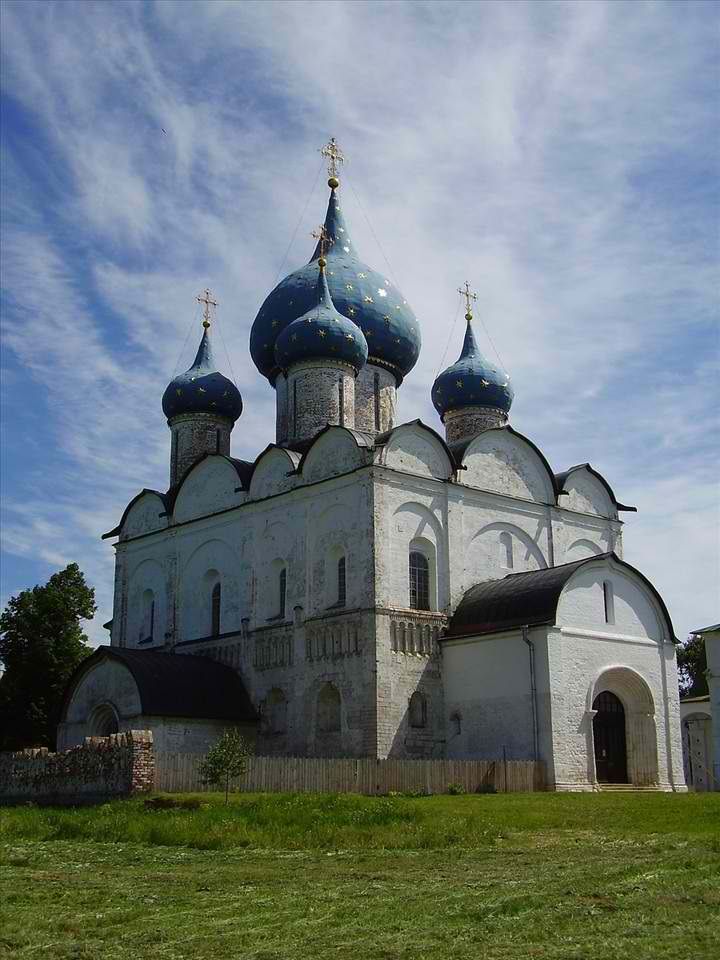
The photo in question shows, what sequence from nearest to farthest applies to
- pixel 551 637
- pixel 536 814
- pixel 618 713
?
1. pixel 536 814
2. pixel 551 637
3. pixel 618 713

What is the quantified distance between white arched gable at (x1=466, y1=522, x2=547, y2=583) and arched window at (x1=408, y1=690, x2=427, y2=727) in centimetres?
310

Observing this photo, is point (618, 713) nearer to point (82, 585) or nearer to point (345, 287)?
point (345, 287)

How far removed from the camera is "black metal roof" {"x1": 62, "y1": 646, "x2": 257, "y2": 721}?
957 inches

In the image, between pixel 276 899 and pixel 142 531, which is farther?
pixel 142 531

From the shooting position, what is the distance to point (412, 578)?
24094 mm

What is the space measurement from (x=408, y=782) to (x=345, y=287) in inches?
590

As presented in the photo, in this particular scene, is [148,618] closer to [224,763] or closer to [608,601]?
[224,763]

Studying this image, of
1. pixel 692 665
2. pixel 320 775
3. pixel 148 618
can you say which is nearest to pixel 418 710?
pixel 320 775

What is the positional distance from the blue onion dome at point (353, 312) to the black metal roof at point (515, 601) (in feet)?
26.2

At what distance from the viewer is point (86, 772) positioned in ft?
64.1

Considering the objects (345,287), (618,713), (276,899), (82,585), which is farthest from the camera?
(82,585)

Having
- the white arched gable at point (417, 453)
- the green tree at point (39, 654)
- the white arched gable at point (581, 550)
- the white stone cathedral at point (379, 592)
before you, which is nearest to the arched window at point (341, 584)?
the white stone cathedral at point (379, 592)

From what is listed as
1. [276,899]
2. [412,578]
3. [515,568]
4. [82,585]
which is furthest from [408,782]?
[82,585]

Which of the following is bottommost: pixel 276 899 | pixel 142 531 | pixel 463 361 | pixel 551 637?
pixel 276 899
